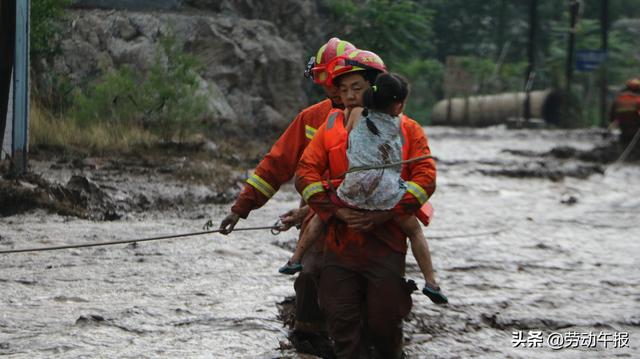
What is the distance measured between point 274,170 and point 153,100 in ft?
32.9

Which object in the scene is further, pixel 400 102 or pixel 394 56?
pixel 394 56

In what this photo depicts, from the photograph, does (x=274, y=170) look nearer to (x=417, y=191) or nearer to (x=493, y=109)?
(x=417, y=191)

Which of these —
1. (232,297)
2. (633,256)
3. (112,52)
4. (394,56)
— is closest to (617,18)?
(394,56)

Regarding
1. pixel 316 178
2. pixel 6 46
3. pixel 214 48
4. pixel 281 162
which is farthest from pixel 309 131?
pixel 214 48

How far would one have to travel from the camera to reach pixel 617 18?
60.8m

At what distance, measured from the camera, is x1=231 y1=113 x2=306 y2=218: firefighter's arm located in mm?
5520

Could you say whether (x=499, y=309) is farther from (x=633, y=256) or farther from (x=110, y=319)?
(x=633, y=256)

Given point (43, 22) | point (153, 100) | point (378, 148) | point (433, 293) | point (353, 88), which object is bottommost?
point (153, 100)

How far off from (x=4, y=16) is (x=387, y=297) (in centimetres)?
560

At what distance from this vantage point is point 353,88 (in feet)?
16.6

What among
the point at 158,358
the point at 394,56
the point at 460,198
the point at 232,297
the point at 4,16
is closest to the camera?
the point at 158,358

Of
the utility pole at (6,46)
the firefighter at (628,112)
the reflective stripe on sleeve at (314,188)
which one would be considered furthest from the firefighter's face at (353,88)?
the firefighter at (628,112)

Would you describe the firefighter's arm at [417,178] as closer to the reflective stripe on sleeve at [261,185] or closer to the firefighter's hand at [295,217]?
the firefighter's hand at [295,217]

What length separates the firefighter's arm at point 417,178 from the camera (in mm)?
4801
